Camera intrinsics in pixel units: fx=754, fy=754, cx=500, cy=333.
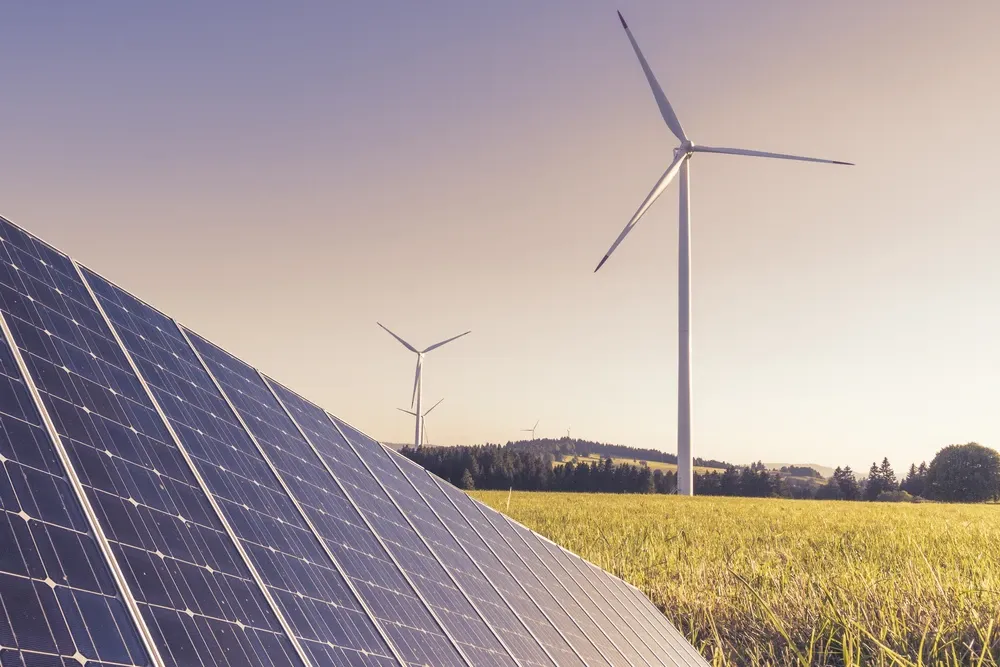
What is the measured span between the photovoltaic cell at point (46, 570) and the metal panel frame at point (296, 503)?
2335 millimetres

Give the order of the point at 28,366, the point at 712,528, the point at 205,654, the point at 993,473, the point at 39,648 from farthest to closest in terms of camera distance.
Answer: the point at 993,473 → the point at 712,528 → the point at 28,366 → the point at 205,654 → the point at 39,648

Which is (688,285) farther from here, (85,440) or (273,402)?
(85,440)

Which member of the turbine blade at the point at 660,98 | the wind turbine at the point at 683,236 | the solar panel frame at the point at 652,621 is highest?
the turbine blade at the point at 660,98

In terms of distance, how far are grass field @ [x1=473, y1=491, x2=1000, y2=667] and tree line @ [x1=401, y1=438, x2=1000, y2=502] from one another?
101 m

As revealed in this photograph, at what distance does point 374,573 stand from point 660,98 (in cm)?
6176

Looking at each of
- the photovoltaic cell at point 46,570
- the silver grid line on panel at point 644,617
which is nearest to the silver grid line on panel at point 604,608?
the silver grid line on panel at point 644,617

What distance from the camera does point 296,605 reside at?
529 centimetres

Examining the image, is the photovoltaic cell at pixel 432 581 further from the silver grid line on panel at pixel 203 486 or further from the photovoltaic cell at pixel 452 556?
the silver grid line on panel at pixel 203 486

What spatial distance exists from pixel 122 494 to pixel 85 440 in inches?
20.3

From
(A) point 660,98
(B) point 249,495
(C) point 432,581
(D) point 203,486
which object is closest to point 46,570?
(D) point 203,486

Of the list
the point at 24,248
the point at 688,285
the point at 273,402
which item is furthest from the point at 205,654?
the point at 688,285

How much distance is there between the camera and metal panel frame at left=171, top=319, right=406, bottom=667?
575 cm

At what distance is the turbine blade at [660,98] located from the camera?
2397 inches

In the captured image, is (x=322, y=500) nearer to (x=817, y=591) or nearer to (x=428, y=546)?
(x=428, y=546)
